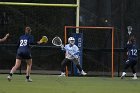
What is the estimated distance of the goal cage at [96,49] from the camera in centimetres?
2389

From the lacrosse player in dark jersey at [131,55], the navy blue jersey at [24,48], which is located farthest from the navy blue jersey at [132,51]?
the navy blue jersey at [24,48]

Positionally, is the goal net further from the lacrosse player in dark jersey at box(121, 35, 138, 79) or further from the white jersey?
the lacrosse player in dark jersey at box(121, 35, 138, 79)

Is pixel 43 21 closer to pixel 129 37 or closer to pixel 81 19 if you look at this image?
pixel 81 19

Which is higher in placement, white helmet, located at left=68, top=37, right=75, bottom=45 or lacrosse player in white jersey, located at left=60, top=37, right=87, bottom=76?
white helmet, located at left=68, top=37, right=75, bottom=45

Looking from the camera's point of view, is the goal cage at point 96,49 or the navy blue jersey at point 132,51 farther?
the goal cage at point 96,49

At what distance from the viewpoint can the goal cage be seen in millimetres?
23891

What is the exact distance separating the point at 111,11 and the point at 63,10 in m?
2.38

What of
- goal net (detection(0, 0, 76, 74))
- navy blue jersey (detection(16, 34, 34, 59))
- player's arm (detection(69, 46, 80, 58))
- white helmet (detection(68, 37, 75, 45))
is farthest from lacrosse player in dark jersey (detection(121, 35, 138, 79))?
navy blue jersey (detection(16, 34, 34, 59))

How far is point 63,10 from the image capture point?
966 inches

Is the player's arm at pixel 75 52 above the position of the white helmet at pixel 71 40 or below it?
below

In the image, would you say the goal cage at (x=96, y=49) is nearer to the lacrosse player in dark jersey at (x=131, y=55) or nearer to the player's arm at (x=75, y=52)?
the lacrosse player in dark jersey at (x=131, y=55)

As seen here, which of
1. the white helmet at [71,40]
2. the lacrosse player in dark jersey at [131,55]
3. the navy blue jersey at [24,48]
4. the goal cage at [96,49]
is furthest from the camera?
the goal cage at [96,49]

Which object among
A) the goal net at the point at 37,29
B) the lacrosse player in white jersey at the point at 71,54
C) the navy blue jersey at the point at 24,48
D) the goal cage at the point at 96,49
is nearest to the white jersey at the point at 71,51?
the lacrosse player in white jersey at the point at 71,54

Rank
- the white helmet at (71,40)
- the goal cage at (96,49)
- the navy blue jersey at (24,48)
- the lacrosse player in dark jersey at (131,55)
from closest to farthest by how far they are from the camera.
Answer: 1. the navy blue jersey at (24,48)
2. the white helmet at (71,40)
3. the lacrosse player in dark jersey at (131,55)
4. the goal cage at (96,49)
